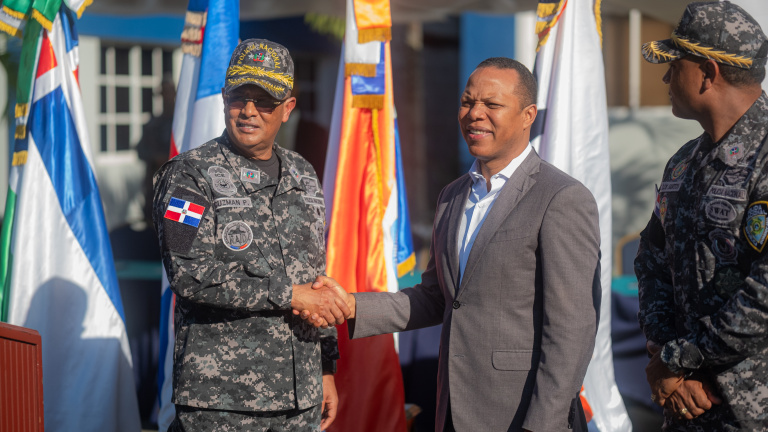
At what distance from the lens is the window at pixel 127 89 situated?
9.59 m

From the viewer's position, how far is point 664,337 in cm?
219

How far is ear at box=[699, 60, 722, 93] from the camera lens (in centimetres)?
200

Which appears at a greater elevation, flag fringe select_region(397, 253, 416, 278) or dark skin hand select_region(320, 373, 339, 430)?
flag fringe select_region(397, 253, 416, 278)

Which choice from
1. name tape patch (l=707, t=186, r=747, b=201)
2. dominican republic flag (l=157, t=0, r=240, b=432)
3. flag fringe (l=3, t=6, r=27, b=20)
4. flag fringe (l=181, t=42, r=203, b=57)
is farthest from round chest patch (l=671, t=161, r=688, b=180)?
flag fringe (l=3, t=6, r=27, b=20)

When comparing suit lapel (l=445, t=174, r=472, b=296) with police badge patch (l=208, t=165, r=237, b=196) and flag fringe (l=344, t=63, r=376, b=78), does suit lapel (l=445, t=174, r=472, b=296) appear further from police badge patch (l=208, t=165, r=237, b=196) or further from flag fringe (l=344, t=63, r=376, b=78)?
flag fringe (l=344, t=63, r=376, b=78)

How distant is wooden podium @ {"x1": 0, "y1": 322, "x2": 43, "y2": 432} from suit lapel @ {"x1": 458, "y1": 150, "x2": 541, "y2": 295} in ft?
4.56

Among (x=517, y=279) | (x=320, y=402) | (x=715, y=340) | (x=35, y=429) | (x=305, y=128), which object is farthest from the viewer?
(x=305, y=128)

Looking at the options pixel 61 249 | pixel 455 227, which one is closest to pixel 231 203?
pixel 455 227

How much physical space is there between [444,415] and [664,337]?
726 mm

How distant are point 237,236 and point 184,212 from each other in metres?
0.20

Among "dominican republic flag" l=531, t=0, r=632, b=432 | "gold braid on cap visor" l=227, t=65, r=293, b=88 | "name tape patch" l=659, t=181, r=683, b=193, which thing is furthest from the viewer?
"dominican republic flag" l=531, t=0, r=632, b=432

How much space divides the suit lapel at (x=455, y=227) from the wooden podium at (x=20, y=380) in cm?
135

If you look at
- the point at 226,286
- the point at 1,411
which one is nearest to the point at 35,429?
the point at 1,411

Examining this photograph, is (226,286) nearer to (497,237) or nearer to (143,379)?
(497,237)
